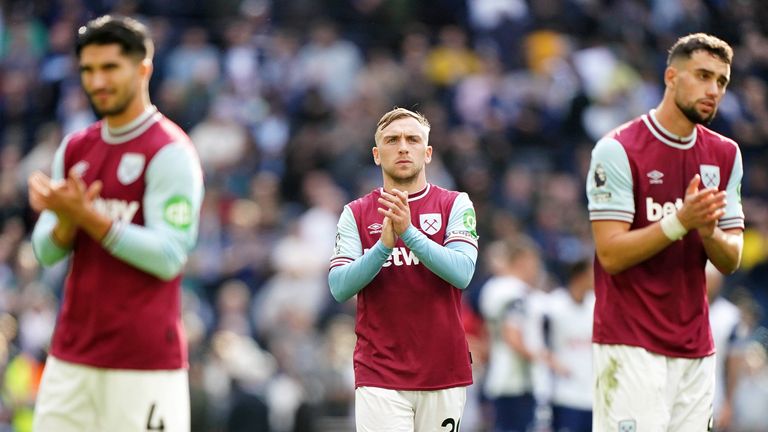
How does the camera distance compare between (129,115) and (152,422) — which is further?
(129,115)

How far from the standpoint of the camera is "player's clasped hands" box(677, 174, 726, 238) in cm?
776

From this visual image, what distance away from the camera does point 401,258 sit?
8344 mm

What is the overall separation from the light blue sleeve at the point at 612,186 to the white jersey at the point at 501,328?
5966 mm

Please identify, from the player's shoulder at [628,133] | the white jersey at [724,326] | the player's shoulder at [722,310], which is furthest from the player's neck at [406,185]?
the player's shoulder at [722,310]

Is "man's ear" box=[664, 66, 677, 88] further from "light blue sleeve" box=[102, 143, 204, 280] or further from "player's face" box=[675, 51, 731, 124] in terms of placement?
"light blue sleeve" box=[102, 143, 204, 280]

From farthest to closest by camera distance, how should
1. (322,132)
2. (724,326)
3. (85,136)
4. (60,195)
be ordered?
(322,132) < (724,326) < (85,136) < (60,195)

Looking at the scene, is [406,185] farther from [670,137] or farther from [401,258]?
[670,137]

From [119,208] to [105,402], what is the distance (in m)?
0.95

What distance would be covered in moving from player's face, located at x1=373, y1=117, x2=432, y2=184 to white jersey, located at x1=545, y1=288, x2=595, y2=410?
18.1 feet

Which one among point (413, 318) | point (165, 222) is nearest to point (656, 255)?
point (413, 318)

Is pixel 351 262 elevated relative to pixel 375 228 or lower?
lower

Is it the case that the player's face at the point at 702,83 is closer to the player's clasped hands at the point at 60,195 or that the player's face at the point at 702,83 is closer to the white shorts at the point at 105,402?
the white shorts at the point at 105,402

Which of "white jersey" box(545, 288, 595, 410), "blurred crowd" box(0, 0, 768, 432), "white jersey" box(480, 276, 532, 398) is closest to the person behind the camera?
"white jersey" box(545, 288, 595, 410)

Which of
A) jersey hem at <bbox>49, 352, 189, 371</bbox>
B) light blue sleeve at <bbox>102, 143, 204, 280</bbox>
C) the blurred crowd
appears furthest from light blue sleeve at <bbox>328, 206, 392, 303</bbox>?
the blurred crowd
